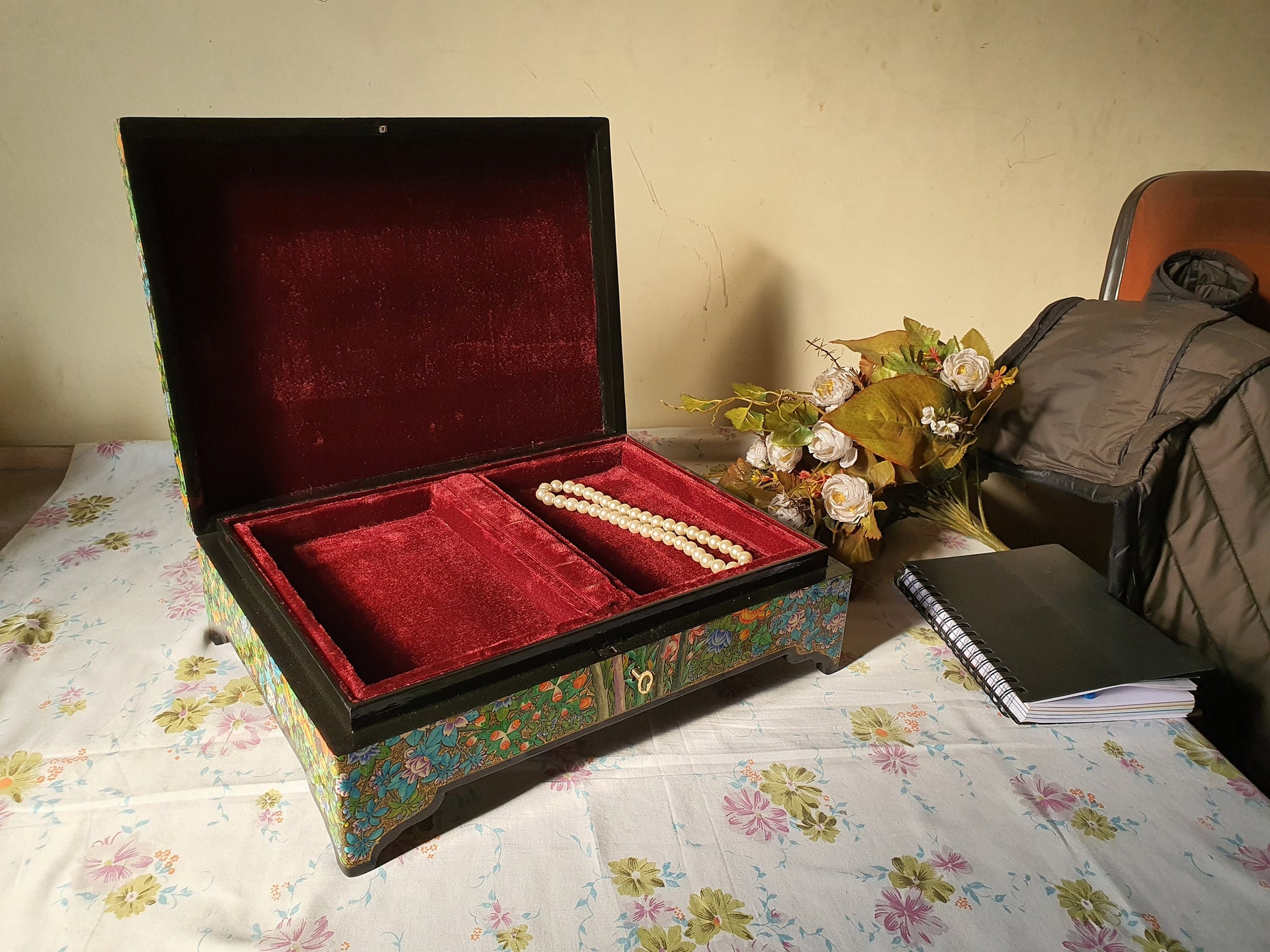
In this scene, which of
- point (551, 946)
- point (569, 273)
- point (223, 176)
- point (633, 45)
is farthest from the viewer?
point (633, 45)

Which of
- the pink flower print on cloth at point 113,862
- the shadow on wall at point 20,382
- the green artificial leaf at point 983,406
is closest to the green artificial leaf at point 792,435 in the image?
the green artificial leaf at point 983,406

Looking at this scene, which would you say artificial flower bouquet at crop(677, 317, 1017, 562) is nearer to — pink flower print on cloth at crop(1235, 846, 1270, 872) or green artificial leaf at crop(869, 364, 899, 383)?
green artificial leaf at crop(869, 364, 899, 383)

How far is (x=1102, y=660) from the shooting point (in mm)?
1030

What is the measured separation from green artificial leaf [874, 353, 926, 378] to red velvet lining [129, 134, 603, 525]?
445 mm

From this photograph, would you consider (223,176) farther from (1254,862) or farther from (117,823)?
(1254,862)

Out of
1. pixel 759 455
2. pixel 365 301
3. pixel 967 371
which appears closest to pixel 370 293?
pixel 365 301

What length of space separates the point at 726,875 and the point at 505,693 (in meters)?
0.27

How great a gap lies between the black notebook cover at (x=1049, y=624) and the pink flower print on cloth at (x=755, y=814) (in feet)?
1.10

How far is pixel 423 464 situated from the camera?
126cm

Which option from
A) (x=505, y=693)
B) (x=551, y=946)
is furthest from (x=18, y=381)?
(x=551, y=946)

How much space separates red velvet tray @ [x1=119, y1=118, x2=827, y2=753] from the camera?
0.94 metres

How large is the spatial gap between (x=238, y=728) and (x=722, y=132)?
135 cm

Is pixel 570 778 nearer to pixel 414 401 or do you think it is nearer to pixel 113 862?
pixel 113 862

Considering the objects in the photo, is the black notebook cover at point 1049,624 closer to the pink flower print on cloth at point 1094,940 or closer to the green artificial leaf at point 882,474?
the green artificial leaf at point 882,474
